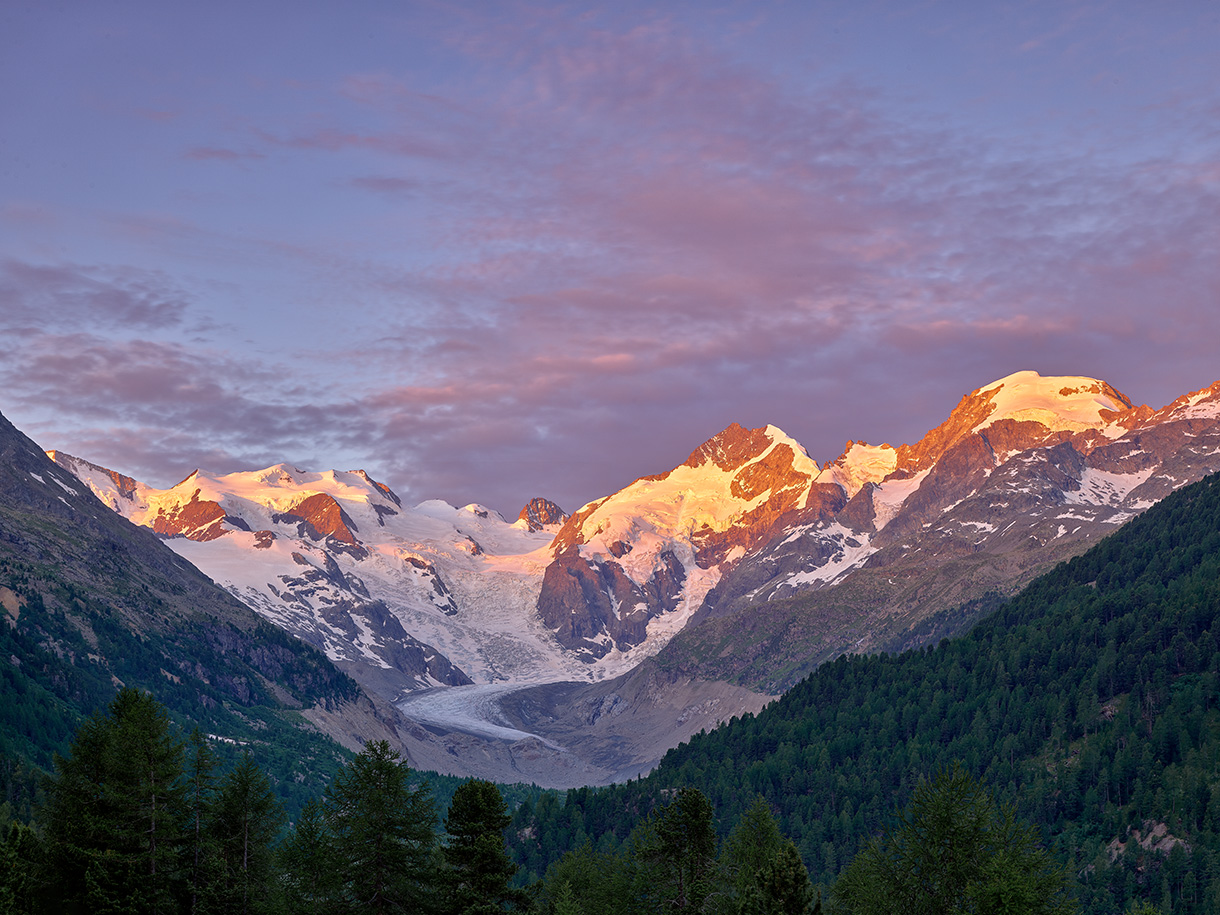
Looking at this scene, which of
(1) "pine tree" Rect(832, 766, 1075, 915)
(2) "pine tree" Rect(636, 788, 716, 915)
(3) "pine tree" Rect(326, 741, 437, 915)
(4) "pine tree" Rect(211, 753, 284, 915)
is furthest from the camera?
(2) "pine tree" Rect(636, 788, 716, 915)

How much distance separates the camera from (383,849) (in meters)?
67.4

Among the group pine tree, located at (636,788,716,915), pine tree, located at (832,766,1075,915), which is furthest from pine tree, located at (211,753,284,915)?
pine tree, located at (832,766,1075,915)

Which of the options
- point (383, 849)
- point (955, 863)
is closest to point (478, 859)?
point (383, 849)

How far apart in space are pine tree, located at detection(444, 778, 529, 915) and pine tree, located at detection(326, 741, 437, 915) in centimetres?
148

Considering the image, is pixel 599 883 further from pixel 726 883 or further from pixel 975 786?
pixel 975 786

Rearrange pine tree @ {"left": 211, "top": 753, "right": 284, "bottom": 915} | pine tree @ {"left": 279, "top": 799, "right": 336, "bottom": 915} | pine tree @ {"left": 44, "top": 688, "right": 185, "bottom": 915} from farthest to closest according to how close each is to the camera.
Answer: pine tree @ {"left": 211, "top": 753, "right": 284, "bottom": 915} < pine tree @ {"left": 279, "top": 799, "right": 336, "bottom": 915} < pine tree @ {"left": 44, "top": 688, "right": 185, "bottom": 915}

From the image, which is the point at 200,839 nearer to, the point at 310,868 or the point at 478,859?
the point at 310,868

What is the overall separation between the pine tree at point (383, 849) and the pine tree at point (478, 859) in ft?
4.84

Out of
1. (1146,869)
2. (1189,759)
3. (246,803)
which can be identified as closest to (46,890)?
(246,803)

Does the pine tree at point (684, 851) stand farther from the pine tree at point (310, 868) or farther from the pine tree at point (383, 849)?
the pine tree at point (310, 868)

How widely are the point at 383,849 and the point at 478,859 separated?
4954 millimetres

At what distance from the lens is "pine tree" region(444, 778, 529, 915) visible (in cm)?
6612

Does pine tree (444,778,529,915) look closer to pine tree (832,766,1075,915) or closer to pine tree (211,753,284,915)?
pine tree (211,753,284,915)

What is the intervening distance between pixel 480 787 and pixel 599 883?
112ft
